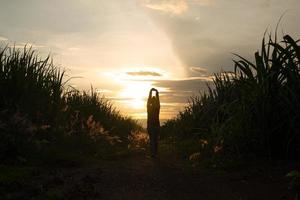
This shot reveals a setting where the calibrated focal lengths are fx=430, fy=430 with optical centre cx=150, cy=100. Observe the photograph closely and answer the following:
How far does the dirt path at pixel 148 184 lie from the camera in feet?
19.6

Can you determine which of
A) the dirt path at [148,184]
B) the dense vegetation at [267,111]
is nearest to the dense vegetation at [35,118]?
the dirt path at [148,184]

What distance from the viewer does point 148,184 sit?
6.97 meters

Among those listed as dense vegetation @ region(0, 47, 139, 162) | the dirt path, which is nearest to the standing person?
dense vegetation @ region(0, 47, 139, 162)

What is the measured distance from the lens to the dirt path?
598cm

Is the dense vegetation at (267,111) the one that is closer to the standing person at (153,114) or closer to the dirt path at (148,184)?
the dirt path at (148,184)

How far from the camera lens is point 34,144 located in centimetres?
877

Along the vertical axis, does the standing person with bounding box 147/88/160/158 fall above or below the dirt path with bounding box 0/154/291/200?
above

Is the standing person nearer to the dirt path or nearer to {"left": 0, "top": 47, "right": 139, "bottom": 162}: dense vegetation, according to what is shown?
{"left": 0, "top": 47, "right": 139, "bottom": 162}: dense vegetation

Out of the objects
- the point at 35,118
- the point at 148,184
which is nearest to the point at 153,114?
the point at 35,118

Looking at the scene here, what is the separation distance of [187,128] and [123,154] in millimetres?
6007

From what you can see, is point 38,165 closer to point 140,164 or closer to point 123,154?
point 140,164

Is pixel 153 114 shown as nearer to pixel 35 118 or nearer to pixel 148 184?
pixel 35 118

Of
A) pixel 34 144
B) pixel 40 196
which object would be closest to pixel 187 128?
pixel 34 144

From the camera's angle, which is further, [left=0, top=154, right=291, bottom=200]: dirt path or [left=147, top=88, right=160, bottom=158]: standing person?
[left=147, top=88, right=160, bottom=158]: standing person
